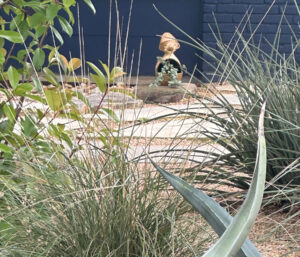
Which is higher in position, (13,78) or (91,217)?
(13,78)

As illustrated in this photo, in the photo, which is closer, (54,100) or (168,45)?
(54,100)

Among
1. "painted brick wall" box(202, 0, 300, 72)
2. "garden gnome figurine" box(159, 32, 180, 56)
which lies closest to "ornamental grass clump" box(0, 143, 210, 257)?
"garden gnome figurine" box(159, 32, 180, 56)

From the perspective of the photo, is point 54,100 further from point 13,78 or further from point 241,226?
point 241,226

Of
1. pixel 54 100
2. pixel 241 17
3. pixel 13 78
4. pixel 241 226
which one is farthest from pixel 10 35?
pixel 241 17

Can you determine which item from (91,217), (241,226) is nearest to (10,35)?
(91,217)

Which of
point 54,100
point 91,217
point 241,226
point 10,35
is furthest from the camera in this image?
point 54,100

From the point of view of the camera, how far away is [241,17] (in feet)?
35.3

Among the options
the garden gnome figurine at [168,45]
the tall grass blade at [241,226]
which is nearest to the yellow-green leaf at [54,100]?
the tall grass blade at [241,226]

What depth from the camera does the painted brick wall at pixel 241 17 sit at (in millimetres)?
10625

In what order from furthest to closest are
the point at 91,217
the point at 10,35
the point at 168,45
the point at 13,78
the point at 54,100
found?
the point at 168,45, the point at 54,100, the point at 13,78, the point at 10,35, the point at 91,217

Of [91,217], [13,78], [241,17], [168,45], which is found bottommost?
[168,45]

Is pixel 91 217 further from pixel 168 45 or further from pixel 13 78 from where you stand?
pixel 168 45

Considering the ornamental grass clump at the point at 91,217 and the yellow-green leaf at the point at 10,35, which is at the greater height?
the yellow-green leaf at the point at 10,35

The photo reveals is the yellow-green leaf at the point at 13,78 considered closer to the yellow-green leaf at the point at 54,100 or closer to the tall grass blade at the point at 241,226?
the yellow-green leaf at the point at 54,100
